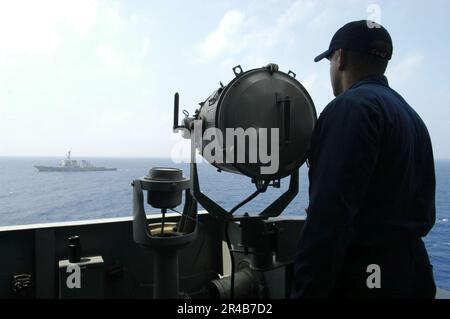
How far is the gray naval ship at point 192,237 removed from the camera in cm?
187

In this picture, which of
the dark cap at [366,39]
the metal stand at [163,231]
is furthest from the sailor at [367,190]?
the metal stand at [163,231]

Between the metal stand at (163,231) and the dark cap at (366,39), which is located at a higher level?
the dark cap at (366,39)

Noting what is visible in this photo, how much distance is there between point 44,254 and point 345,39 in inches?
96.8

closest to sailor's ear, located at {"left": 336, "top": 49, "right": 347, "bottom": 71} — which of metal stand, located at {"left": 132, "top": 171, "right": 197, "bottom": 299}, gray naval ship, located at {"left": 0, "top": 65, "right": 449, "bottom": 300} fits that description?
gray naval ship, located at {"left": 0, "top": 65, "right": 449, "bottom": 300}

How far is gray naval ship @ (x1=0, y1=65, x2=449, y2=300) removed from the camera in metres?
1.87

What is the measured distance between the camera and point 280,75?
1.97 meters

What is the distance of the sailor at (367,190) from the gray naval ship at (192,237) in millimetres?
470

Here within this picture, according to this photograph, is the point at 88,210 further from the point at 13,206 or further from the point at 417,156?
the point at 417,156

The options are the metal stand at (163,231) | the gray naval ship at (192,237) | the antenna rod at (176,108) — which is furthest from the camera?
the antenna rod at (176,108)

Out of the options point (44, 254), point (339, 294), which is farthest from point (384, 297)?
point (44, 254)

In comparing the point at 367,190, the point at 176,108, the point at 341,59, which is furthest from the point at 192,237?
the point at 341,59

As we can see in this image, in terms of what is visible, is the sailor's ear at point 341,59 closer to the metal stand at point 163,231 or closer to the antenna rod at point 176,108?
the metal stand at point 163,231

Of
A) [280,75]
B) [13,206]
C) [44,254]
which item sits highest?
[280,75]

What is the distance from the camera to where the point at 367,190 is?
1.30m
